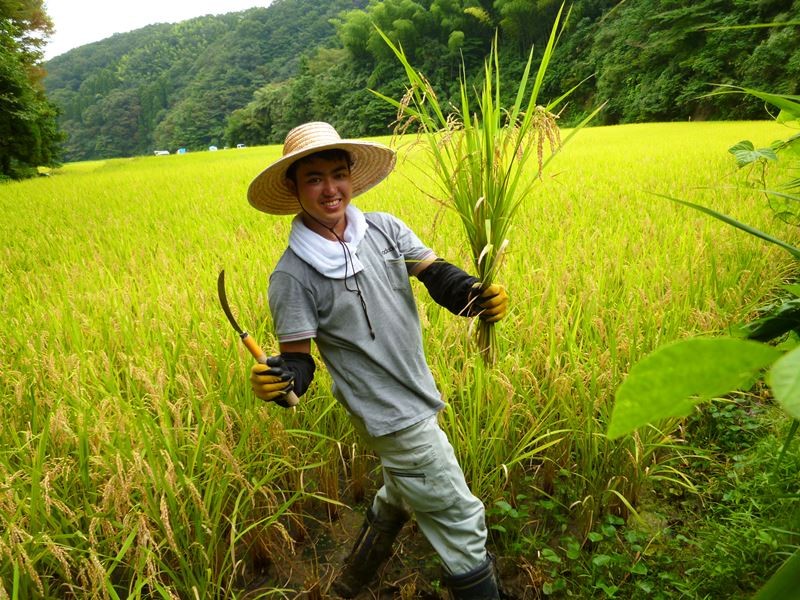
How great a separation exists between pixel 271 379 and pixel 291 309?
174mm

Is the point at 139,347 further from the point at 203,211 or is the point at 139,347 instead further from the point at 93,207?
the point at 93,207

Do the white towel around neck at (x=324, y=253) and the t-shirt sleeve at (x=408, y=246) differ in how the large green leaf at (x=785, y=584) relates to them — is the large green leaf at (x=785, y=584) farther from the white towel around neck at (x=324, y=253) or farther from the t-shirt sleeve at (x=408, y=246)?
the t-shirt sleeve at (x=408, y=246)

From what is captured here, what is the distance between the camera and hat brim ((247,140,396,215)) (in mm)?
1257

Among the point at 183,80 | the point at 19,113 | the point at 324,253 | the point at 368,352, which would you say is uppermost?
the point at 183,80

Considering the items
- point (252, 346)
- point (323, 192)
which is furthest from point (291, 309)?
point (323, 192)

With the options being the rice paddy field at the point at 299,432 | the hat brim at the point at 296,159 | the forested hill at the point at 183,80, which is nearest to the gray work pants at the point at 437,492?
the rice paddy field at the point at 299,432

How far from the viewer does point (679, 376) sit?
168 millimetres

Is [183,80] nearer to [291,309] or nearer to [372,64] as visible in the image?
Answer: [372,64]

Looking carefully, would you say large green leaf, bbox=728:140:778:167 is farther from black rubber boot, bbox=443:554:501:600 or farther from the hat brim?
black rubber boot, bbox=443:554:501:600

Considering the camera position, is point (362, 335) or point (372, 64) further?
point (372, 64)

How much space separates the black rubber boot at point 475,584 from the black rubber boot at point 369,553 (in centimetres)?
17

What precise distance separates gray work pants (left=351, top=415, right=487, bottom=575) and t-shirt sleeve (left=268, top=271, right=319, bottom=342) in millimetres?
304

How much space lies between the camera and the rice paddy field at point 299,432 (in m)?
1.21

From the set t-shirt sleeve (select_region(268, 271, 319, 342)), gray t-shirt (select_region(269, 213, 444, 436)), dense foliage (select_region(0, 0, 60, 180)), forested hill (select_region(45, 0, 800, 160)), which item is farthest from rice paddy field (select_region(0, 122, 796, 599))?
dense foliage (select_region(0, 0, 60, 180))
